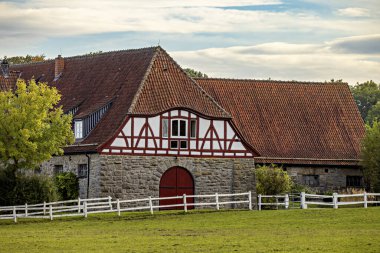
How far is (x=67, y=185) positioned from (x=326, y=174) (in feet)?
55.3

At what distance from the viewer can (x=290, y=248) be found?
4091 cm

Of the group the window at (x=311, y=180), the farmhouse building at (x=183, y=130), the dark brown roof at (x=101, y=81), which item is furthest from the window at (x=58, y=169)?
the window at (x=311, y=180)

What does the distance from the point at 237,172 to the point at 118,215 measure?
1101 centimetres

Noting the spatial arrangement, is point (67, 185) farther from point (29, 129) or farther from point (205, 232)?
point (205, 232)

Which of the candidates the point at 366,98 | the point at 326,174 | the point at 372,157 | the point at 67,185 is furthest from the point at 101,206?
the point at 366,98

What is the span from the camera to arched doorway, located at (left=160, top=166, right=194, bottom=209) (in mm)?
67000

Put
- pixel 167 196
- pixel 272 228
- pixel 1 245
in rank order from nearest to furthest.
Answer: pixel 1 245, pixel 272 228, pixel 167 196

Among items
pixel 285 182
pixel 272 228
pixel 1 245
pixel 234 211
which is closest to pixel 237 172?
pixel 285 182

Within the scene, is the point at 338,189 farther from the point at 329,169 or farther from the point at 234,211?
the point at 234,211

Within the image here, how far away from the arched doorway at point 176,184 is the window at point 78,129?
5.88 m

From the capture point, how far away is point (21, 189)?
6222 centimetres

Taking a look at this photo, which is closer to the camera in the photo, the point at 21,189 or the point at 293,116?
the point at 21,189

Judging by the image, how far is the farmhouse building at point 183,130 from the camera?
66.2 metres

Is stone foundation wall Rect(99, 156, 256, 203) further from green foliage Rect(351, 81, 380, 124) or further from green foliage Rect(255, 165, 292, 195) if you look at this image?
green foliage Rect(351, 81, 380, 124)
